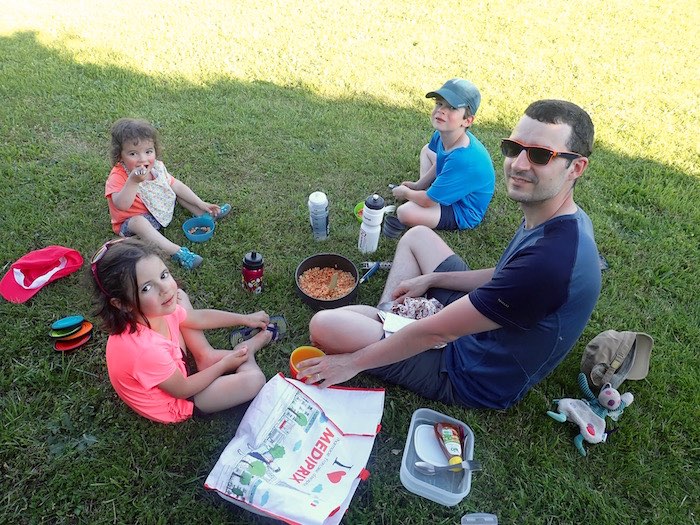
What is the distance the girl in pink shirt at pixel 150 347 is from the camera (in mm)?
2225

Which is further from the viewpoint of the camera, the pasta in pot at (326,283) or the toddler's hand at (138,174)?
the toddler's hand at (138,174)

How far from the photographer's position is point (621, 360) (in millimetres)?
2740

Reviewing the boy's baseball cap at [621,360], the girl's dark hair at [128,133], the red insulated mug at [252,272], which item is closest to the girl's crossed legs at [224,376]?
the red insulated mug at [252,272]

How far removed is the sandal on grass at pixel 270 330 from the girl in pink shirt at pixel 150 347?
30cm

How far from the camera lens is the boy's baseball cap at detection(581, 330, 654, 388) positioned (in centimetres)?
273

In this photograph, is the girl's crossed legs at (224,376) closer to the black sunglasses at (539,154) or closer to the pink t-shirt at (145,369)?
the pink t-shirt at (145,369)

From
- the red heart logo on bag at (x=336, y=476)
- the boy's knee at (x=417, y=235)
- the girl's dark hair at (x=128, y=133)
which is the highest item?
the girl's dark hair at (x=128, y=133)

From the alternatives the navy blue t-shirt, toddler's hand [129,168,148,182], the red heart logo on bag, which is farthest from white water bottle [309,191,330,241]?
the red heart logo on bag

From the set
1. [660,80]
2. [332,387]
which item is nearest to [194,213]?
[332,387]

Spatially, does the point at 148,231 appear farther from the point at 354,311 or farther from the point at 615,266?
the point at 615,266

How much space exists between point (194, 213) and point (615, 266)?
3.44 meters

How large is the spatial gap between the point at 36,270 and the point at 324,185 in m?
2.34

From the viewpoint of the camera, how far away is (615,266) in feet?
12.4

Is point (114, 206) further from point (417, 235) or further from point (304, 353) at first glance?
point (417, 235)
